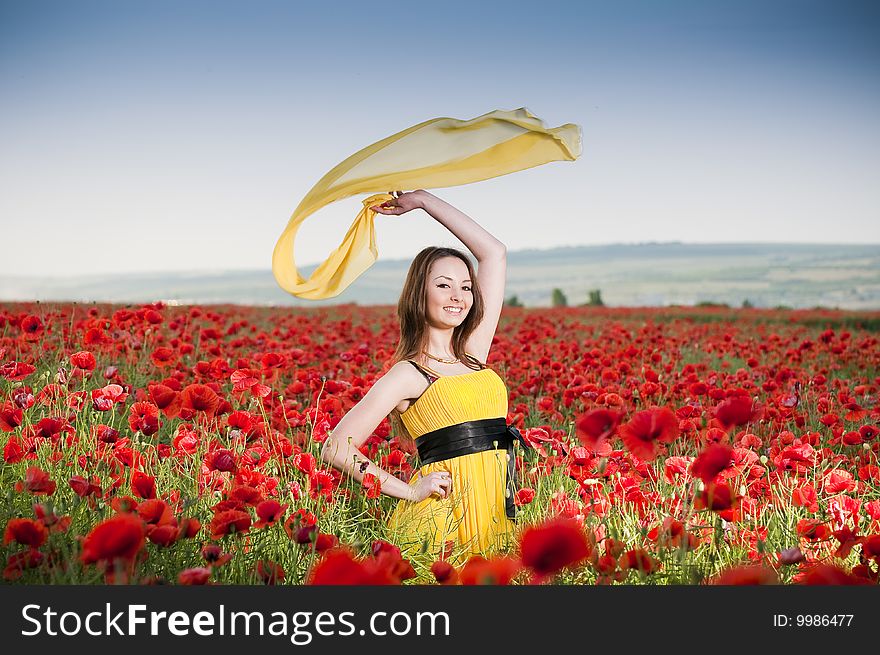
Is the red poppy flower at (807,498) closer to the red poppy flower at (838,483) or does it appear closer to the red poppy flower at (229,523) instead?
the red poppy flower at (838,483)

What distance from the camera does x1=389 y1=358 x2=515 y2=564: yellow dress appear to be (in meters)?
2.70

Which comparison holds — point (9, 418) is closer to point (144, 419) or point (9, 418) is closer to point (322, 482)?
point (144, 419)

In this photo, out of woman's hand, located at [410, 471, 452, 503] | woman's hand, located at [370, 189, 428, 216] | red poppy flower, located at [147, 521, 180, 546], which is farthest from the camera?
woman's hand, located at [370, 189, 428, 216]

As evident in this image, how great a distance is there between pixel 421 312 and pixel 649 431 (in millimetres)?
1327

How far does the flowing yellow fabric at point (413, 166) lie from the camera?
310 cm

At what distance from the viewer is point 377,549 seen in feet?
5.77

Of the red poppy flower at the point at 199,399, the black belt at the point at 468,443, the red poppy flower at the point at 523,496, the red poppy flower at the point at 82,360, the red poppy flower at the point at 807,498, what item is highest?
the red poppy flower at the point at 82,360

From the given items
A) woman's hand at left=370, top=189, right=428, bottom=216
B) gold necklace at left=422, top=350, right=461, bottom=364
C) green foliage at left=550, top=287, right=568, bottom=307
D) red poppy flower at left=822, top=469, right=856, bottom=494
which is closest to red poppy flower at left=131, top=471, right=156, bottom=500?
gold necklace at left=422, top=350, right=461, bottom=364

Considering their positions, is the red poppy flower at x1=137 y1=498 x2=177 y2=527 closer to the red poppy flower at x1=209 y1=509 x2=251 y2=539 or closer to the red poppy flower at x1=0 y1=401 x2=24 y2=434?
the red poppy flower at x1=209 y1=509 x2=251 y2=539

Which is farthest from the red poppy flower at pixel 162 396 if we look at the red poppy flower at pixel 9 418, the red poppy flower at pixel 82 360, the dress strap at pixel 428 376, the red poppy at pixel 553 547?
the red poppy at pixel 553 547

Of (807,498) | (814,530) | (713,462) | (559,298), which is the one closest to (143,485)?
(713,462)

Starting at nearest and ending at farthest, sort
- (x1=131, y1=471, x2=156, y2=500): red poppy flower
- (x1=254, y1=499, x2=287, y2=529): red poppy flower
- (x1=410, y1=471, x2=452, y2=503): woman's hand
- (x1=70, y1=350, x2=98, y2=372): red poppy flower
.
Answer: (x1=254, y1=499, x2=287, y2=529): red poppy flower, (x1=131, y1=471, x2=156, y2=500): red poppy flower, (x1=410, y1=471, x2=452, y2=503): woman's hand, (x1=70, y1=350, x2=98, y2=372): red poppy flower

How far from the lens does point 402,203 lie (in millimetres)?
3090

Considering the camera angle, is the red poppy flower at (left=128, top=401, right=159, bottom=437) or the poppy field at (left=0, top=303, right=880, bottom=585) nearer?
the poppy field at (left=0, top=303, right=880, bottom=585)
